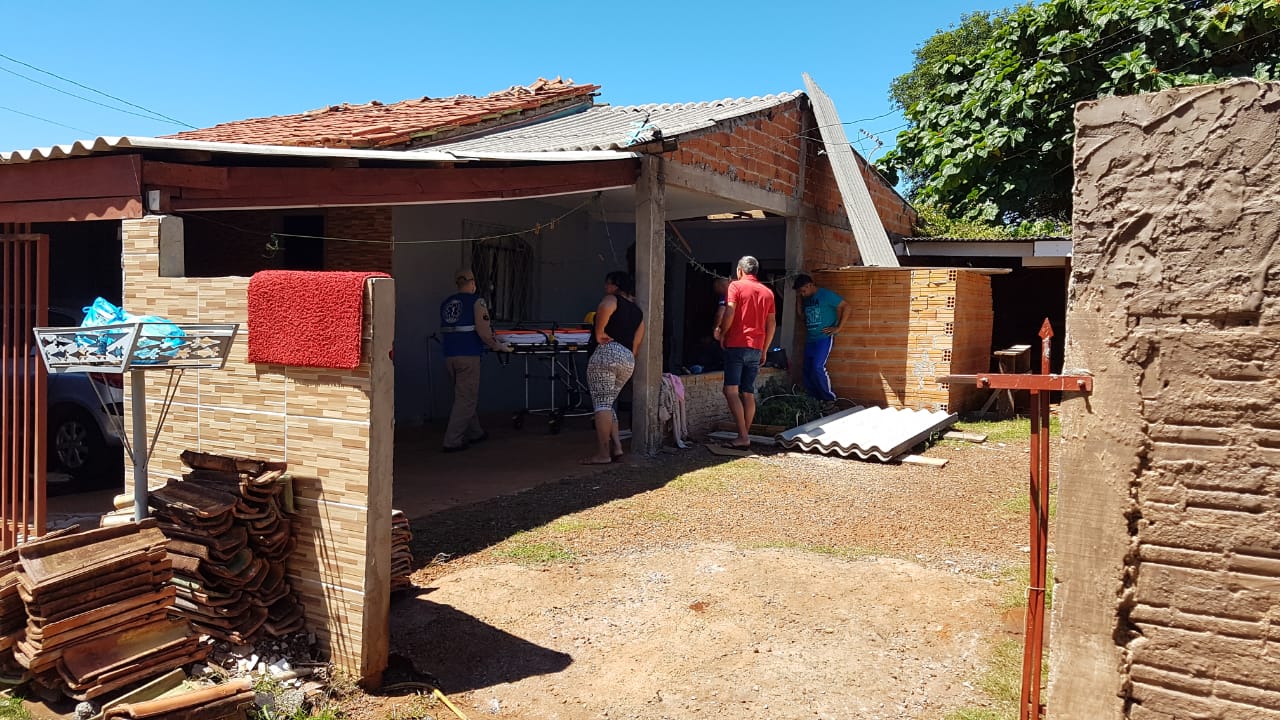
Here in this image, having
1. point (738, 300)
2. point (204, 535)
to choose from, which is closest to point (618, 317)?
point (738, 300)

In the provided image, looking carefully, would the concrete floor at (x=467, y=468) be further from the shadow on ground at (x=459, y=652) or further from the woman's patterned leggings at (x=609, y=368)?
the shadow on ground at (x=459, y=652)

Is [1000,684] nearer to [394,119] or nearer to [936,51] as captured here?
[394,119]

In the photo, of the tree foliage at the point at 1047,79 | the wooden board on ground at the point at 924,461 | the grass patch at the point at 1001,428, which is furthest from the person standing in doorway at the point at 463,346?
the tree foliage at the point at 1047,79

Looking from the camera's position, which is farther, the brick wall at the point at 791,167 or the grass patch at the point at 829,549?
the brick wall at the point at 791,167

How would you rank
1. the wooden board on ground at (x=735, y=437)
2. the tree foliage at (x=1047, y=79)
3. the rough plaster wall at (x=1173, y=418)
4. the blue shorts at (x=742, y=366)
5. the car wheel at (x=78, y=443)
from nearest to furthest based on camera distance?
1. the rough plaster wall at (x=1173, y=418)
2. the car wheel at (x=78, y=443)
3. the blue shorts at (x=742, y=366)
4. the wooden board on ground at (x=735, y=437)
5. the tree foliage at (x=1047, y=79)

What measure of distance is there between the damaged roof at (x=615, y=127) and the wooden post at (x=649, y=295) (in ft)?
1.77

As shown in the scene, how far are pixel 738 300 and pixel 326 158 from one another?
14.8 feet

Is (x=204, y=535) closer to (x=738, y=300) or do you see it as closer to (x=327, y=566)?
(x=327, y=566)

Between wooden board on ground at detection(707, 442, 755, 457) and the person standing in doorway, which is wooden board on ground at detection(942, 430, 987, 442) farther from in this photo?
the person standing in doorway

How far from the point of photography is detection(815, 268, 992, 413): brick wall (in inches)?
425

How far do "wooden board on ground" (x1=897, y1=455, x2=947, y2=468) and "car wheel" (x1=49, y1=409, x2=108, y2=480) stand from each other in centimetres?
706

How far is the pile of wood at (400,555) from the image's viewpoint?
187 inches

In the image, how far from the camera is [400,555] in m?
4.85

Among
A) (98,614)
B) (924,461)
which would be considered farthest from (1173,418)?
(924,461)
